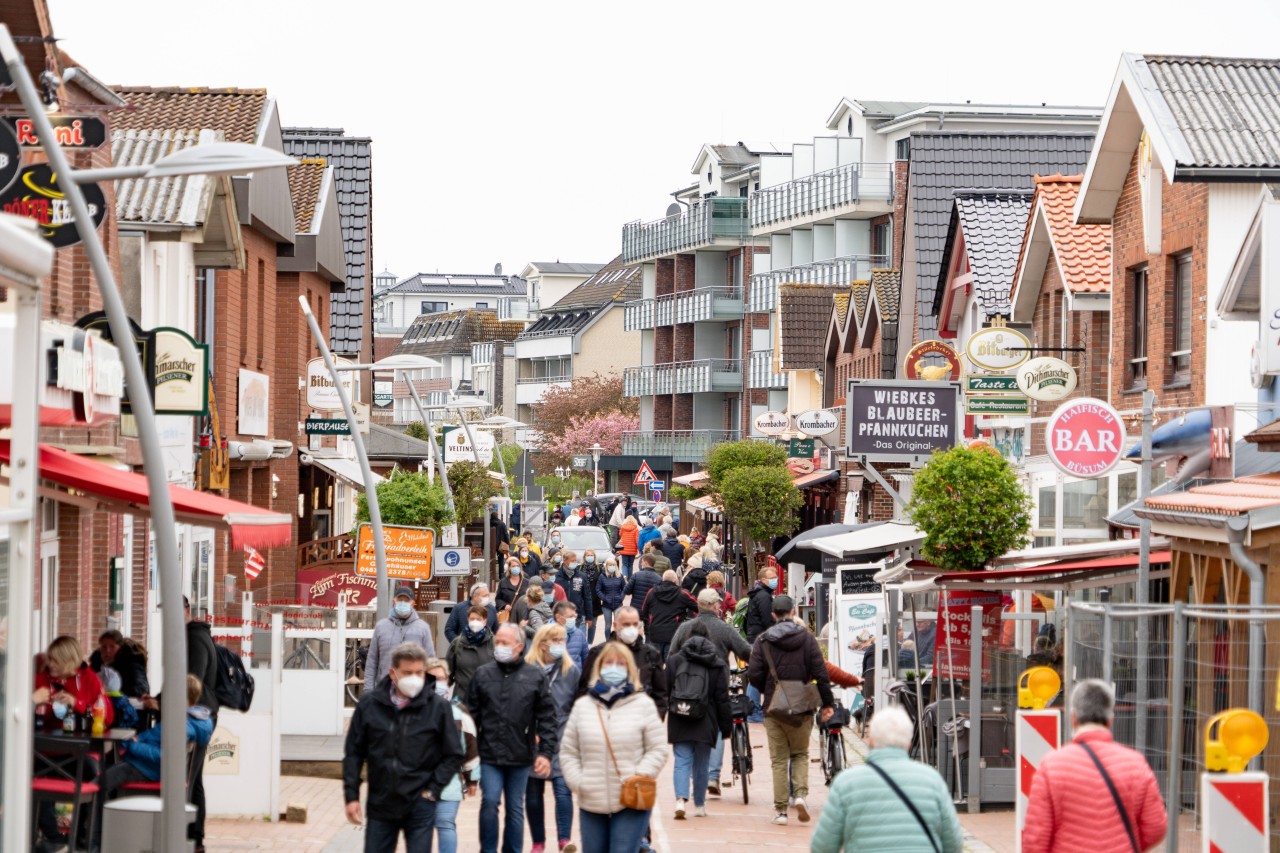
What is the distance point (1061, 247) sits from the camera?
2475cm

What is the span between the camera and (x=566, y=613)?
1778cm

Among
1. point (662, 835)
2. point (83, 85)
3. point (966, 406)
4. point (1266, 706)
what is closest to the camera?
point (1266, 706)

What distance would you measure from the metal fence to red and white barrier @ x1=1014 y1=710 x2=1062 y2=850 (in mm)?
476

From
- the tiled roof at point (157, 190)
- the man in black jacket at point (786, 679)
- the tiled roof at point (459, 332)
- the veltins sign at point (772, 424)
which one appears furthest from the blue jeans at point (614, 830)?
the tiled roof at point (459, 332)

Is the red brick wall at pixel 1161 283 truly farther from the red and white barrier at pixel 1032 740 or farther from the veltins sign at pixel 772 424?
the veltins sign at pixel 772 424

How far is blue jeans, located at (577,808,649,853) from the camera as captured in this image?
10.8 m

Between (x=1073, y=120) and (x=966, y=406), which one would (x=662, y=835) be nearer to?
(x=966, y=406)

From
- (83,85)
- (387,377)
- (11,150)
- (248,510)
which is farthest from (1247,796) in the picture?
(387,377)

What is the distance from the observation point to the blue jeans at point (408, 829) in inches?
406

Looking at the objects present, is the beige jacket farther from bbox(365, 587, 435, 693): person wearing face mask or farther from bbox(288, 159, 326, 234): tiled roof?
bbox(288, 159, 326, 234): tiled roof

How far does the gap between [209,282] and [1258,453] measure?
1429 cm

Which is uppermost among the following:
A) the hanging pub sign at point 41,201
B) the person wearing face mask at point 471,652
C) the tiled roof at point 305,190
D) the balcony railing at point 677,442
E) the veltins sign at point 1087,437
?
the tiled roof at point 305,190

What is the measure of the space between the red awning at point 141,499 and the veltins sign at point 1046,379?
38.2 ft

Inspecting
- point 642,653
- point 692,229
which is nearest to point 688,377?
point 692,229
